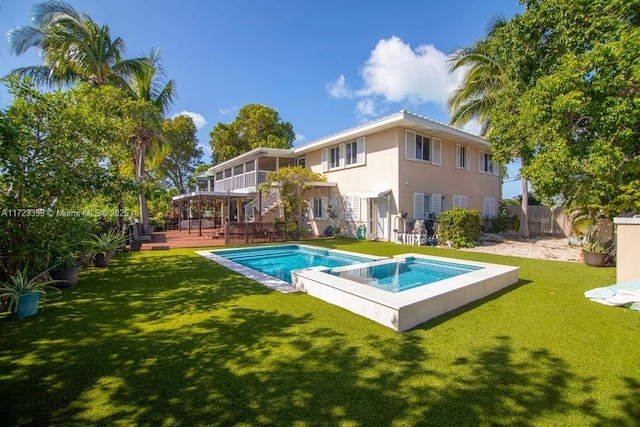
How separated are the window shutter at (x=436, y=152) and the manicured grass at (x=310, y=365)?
1292cm

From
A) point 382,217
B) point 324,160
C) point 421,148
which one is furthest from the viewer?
point 324,160

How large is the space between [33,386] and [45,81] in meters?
16.5

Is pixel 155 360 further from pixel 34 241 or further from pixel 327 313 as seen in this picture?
pixel 34 241

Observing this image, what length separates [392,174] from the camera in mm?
16203

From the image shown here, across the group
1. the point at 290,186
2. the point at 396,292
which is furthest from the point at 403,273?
the point at 290,186

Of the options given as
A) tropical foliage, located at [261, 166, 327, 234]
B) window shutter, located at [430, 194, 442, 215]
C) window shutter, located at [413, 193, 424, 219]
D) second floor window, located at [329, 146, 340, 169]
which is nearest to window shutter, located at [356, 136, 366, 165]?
second floor window, located at [329, 146, 340, 169]

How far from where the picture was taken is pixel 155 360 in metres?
3.72

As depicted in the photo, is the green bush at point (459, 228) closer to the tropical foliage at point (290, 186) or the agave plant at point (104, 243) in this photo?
the tropical foliage at point (290, 186)

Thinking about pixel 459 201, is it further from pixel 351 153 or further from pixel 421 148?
pixel 351 153

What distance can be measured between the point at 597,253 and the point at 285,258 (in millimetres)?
10762

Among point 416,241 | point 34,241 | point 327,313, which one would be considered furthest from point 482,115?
point 34,241

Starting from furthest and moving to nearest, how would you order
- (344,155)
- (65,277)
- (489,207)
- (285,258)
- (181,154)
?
(181,154), (489,207), (344,155), (285,258), (65,277)

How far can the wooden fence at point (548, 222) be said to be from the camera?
18672 millimetres

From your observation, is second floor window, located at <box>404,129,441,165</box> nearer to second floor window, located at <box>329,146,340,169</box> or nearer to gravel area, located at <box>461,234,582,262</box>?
second floor window, located at <box>329,146,340,169</box>
